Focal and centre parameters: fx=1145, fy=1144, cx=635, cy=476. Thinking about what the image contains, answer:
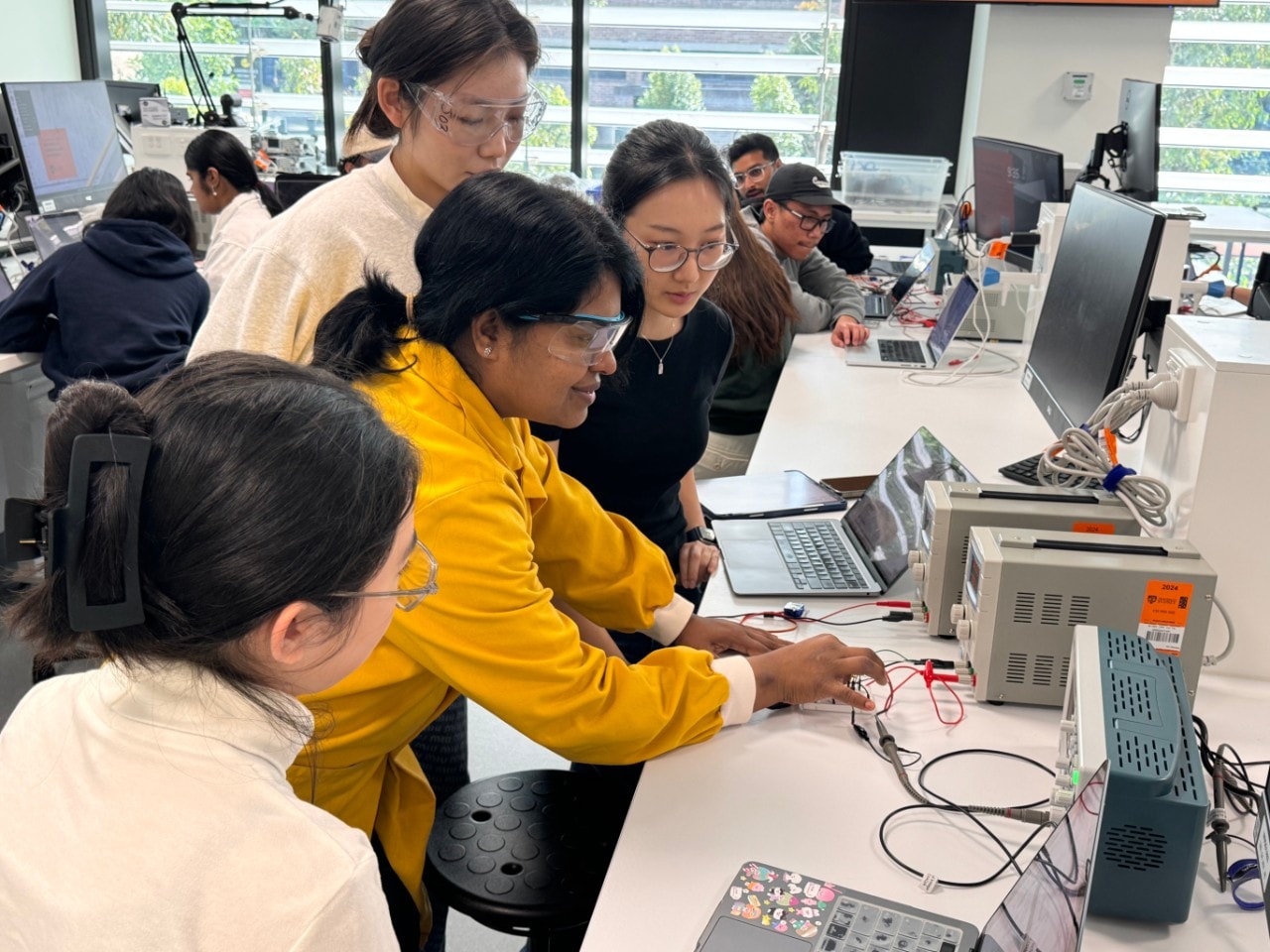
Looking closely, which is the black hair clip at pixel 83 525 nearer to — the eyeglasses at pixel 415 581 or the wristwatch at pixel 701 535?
the eyeglasses at pixel 415 581

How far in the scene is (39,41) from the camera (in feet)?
20.2

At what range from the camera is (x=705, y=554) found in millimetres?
1844

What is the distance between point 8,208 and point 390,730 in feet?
11.4

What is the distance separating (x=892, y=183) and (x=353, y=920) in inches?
195

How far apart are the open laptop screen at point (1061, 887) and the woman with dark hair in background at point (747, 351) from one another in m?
1.92

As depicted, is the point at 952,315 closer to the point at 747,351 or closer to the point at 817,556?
the point at 747,351

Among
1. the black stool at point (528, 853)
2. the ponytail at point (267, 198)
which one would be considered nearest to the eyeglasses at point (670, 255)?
the black stool at point (528, 853)

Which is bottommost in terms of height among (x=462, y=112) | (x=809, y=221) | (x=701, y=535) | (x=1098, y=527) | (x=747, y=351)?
(x=701, y=535)

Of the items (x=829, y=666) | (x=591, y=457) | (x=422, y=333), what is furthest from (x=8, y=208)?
(x=829, y=666)

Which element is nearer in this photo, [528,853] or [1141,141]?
[528,853]

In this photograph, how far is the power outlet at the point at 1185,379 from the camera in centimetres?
143

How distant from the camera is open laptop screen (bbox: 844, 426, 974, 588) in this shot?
1663mm

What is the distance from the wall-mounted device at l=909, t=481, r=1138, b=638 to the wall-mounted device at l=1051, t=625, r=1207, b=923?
42cm

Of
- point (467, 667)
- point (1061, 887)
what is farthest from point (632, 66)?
point (1061, 887)
